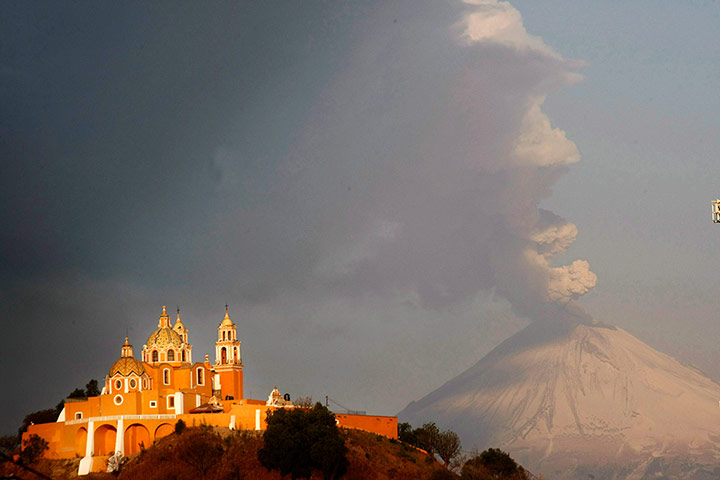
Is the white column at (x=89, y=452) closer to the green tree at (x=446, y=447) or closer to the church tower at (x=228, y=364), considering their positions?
the church tower at (x=228, y=364)

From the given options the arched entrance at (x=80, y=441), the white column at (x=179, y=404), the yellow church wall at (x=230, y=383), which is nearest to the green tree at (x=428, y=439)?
the yellow church wall at (x=230, y=383)

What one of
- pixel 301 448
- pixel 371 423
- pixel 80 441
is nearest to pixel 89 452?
pixel 80 441

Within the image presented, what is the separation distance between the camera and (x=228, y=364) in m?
101

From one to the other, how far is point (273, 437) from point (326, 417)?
16.0 feet

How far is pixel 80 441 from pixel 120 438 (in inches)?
185

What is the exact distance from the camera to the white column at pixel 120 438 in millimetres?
84750

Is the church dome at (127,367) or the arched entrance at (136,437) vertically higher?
the church dome at (127,367)

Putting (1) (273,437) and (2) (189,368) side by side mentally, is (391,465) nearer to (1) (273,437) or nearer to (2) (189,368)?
(1) (273,437)

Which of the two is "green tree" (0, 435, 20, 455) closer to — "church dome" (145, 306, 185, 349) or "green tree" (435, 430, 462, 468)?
"church dome" (145, 306, 185, 349)

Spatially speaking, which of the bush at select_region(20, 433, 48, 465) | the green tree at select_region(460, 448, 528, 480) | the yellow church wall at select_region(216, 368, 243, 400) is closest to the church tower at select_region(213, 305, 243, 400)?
the yellow church wall at select_region(216, 368, 243, 400)

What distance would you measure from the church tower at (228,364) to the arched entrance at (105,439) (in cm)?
Result: 1300

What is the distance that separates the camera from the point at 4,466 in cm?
9375

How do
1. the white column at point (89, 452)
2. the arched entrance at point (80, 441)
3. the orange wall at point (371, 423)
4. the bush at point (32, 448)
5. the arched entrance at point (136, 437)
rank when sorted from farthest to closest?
the orange wall at point (371, 423), the arched entrance at point (80, 441), the bush at point (32, 448), the arched entrance at point (136, 437), the white column at point (89, 452)

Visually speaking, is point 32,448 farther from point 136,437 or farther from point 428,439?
point 428,439
